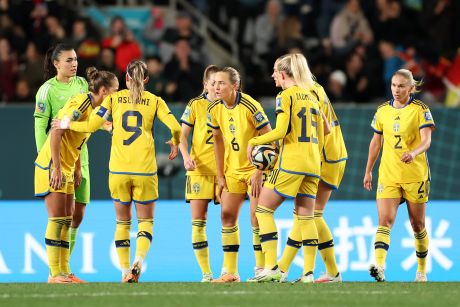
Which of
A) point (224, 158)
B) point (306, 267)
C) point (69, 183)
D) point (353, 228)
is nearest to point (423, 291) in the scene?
point (306, 267)

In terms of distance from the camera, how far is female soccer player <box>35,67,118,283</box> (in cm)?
1070

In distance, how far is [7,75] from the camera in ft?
52.7

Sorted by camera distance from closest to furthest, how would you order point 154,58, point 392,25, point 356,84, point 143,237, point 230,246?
point 143,237, point 230,246, point 154,58, point 356,84, point 392,25

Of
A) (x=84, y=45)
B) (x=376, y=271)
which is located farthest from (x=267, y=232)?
(x=84, y=45)

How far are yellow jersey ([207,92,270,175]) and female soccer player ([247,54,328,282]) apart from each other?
535 millimetres

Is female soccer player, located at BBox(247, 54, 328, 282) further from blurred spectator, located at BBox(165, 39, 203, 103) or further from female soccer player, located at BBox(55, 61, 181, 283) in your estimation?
blurred spectator, located at BBox(165, 39, 203, 103)

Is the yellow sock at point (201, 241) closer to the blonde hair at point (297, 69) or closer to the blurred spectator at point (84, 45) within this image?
the blonde hair at point (297, 69)

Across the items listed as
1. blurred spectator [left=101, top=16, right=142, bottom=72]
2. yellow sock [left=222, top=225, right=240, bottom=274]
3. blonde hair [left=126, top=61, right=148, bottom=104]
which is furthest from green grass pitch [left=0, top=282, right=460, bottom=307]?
blurred spectator [left=101, top=16, right=142, bottom=72]

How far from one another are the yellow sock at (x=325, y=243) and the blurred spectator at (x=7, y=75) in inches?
245

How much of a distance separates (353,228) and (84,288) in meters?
4.72

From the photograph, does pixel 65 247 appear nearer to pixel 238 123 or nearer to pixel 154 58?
pixel 238 123

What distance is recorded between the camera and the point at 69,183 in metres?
10.9

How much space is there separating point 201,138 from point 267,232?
1.59 meters

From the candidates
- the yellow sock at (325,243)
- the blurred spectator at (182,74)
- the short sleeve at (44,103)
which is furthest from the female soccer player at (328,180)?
the blurred spectator at (182,74)
